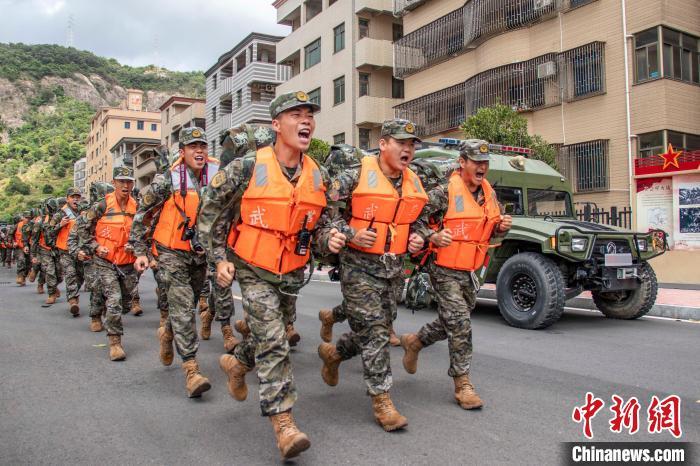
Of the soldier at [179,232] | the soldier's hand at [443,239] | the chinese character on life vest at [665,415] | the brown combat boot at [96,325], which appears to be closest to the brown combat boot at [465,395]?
the soldier's hand at [443,239]

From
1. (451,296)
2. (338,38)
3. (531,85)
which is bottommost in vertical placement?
(451,296)

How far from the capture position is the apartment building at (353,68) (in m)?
28.3

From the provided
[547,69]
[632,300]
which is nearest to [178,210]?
[632,300]

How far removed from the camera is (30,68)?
463ft

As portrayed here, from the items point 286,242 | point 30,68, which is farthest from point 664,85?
point 30,68

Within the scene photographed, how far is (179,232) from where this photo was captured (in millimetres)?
5211

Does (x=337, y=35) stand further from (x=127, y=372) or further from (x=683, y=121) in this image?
(x=127, y=372)

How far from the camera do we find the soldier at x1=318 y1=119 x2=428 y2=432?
12.8ft

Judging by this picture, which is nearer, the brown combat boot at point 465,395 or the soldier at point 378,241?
the soldier at point 378,241

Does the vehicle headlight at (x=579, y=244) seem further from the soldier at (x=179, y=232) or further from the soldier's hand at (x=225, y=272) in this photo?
the soldier's hand at (x=225, y=272)

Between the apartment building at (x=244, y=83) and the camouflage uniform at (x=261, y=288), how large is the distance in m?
33.1

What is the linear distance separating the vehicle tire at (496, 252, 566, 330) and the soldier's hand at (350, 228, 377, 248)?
4211 mm

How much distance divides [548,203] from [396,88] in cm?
2189

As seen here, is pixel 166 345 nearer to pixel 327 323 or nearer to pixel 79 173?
pixel 327 323
